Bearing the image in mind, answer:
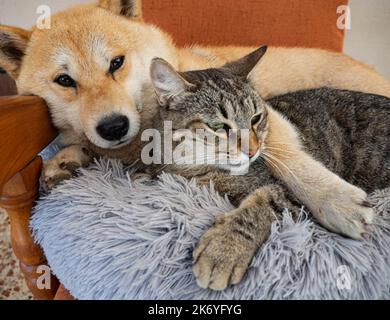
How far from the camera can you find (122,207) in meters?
0.74

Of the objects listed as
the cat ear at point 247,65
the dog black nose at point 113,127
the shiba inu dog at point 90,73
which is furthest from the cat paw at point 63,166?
the cat ear at point 247,65

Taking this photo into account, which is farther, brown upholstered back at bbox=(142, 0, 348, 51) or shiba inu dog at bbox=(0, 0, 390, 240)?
brown upholstered back at bbox=(142, 0, 348, 51)

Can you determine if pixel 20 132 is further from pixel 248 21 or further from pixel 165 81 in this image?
pixel 248 21

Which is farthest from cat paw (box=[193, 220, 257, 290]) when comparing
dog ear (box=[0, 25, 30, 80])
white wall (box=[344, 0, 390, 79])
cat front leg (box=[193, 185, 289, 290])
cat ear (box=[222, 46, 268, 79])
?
white wall (box=[344, 0, 390, 79])

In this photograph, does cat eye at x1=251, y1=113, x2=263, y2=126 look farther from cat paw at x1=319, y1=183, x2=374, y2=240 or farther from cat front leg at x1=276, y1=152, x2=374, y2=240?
cat paw at x1=319, y1=183, x2=374, y2=240

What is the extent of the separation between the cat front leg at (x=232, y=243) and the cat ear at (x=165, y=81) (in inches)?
12.6

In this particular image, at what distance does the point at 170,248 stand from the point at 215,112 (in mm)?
347

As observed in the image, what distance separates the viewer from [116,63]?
0.92m

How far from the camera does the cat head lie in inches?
32.2

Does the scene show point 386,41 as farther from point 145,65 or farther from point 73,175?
point 73,175

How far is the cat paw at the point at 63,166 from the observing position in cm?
84
